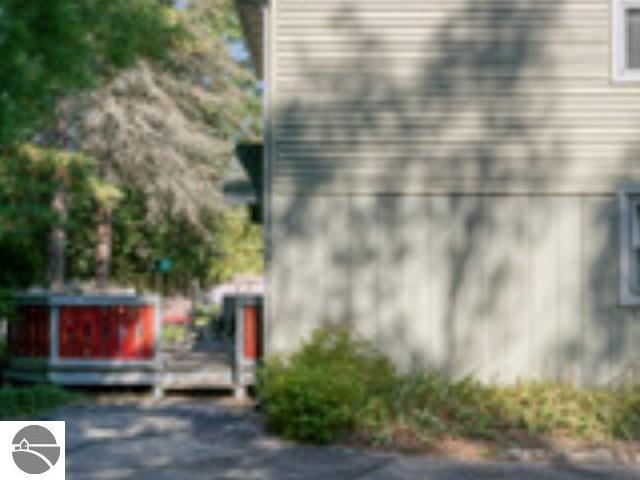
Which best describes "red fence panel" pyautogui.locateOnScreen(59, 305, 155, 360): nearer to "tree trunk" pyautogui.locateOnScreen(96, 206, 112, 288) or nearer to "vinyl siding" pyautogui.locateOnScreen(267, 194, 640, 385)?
"vinyl siding" pyautogui.locateOnScreen(267, 194, 640, 385)

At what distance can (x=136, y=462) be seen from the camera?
10719 mm

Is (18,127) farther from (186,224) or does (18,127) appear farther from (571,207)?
(186,224)

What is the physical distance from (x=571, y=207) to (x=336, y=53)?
336 centimetres

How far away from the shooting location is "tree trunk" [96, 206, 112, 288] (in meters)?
30.9

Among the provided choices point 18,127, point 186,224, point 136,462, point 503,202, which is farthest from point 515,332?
point 186,224

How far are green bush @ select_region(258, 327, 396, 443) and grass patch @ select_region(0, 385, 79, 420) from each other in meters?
3.01

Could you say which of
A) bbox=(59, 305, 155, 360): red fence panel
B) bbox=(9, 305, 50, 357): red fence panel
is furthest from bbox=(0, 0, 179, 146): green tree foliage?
bbox=(9, 305, 50, 357): red fence panel

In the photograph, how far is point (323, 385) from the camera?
1190 cm

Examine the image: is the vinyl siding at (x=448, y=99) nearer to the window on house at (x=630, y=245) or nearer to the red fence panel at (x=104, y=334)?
the window on house at (x=630, y=245)

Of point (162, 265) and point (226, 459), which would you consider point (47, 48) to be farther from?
point (162, 265)

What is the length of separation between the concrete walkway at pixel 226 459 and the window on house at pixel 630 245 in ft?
11.4

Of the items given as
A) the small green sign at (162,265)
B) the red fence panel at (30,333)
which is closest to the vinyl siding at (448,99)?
the red fence panel at (30,333)

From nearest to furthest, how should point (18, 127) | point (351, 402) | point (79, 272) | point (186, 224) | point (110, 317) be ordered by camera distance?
1. point (18, 127)
2. point (351, 402)
3. point (110, 317)
4. point (186, 224)
5. point (79, 272)

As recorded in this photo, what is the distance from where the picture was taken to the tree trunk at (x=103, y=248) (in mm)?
30881
